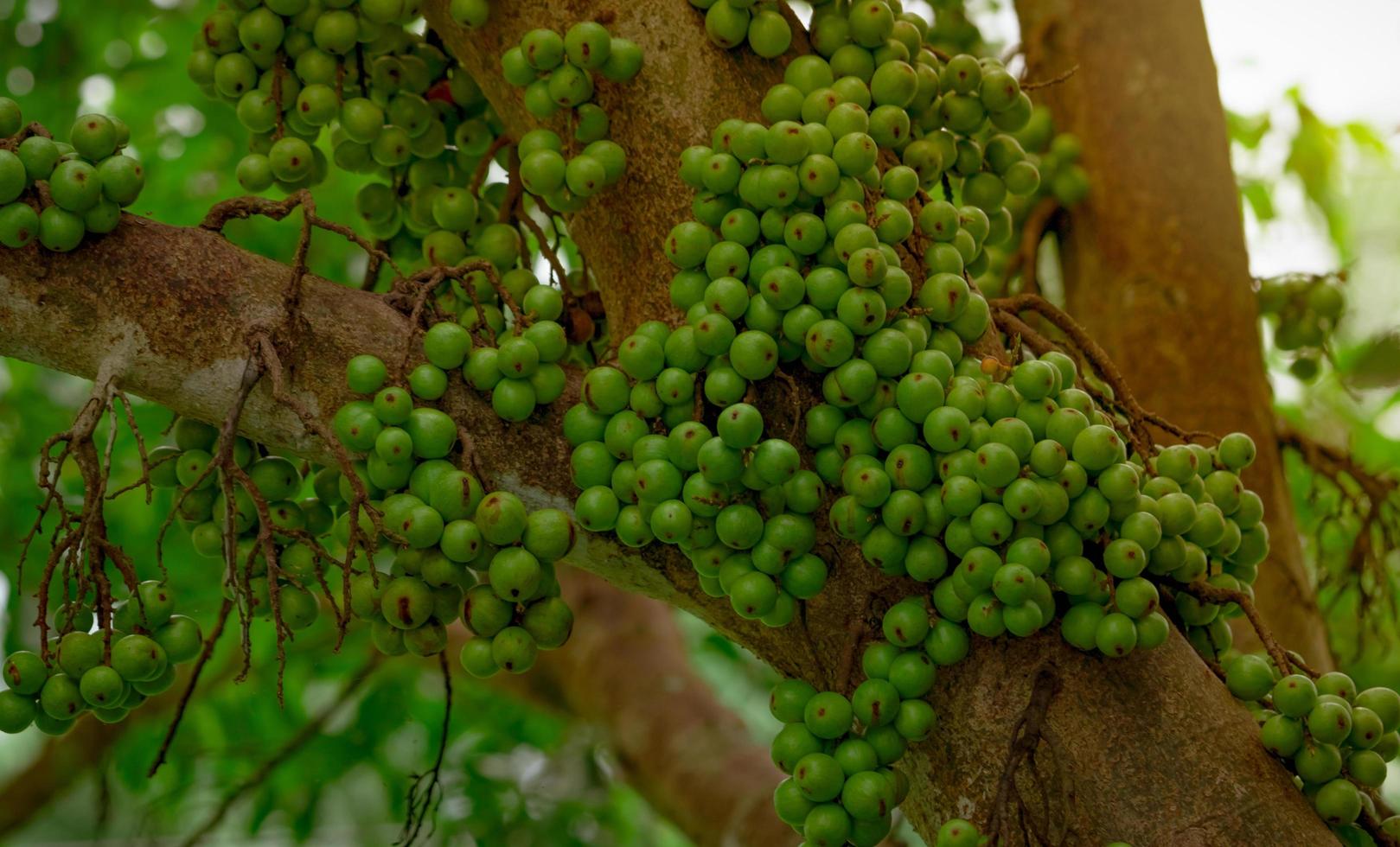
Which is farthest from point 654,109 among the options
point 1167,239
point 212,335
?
point 1167,239

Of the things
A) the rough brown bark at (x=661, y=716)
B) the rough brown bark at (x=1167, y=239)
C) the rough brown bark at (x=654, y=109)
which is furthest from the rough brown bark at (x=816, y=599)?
the rough brown bark at (x=661, y=716)

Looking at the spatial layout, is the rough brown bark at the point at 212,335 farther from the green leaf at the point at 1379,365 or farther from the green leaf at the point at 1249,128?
the green leaf at the point at 1249,128

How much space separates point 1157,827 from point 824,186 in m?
0.66

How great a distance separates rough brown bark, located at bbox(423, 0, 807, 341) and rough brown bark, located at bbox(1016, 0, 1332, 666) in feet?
2.63

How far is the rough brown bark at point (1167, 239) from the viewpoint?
182 centimetres

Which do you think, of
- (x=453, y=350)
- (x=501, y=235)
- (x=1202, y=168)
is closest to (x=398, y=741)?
(x=501, y=235)

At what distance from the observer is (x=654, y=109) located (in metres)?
1.30

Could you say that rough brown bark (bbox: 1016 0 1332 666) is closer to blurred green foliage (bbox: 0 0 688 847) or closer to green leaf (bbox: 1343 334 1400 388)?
green leaf (bbox: 1343 334 1400 388)

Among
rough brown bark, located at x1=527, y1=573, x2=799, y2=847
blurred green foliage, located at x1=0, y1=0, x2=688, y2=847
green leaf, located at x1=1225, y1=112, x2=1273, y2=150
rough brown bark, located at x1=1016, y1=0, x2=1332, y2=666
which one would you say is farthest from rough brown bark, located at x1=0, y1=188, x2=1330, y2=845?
green leaf, located at x1=1225, y1=112, x2=1273, y2=150

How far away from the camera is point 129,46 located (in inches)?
114

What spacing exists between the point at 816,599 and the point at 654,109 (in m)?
0.54

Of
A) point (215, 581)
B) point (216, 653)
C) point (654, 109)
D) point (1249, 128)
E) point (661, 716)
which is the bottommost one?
point (216, 653)

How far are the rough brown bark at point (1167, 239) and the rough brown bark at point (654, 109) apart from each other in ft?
2.63

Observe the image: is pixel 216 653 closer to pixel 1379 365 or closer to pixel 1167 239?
pixel 1167 239
